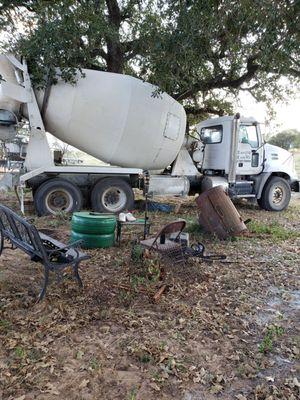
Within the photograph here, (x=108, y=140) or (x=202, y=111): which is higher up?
(x=202, y=111)

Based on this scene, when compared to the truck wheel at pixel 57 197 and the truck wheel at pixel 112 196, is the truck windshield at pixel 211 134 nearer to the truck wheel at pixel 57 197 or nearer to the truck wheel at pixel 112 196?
the truck wheel at pixel 112 196

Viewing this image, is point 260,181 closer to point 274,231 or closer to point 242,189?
point 242,189

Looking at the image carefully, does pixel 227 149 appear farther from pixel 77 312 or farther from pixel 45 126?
pixel 77 312

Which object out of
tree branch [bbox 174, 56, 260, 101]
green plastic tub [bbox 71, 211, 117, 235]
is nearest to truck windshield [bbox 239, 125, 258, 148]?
tree branch [bbox 174, 56, 260, 101]

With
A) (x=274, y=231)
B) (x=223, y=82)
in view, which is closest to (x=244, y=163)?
(x=223, y=82)

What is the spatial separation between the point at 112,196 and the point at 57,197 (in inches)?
58.7

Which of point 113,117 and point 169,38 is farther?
point 113,117

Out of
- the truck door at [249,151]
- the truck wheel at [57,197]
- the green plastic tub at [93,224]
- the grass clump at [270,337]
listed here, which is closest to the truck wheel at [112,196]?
the truck wheel at [57,197]

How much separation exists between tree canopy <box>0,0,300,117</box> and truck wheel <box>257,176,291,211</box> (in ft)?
11.0

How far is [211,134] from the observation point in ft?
37.7

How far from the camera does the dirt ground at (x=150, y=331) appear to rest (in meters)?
2.77

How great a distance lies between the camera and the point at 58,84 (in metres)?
8.44

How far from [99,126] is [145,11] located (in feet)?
10.9

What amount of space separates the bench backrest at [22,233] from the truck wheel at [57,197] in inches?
141
